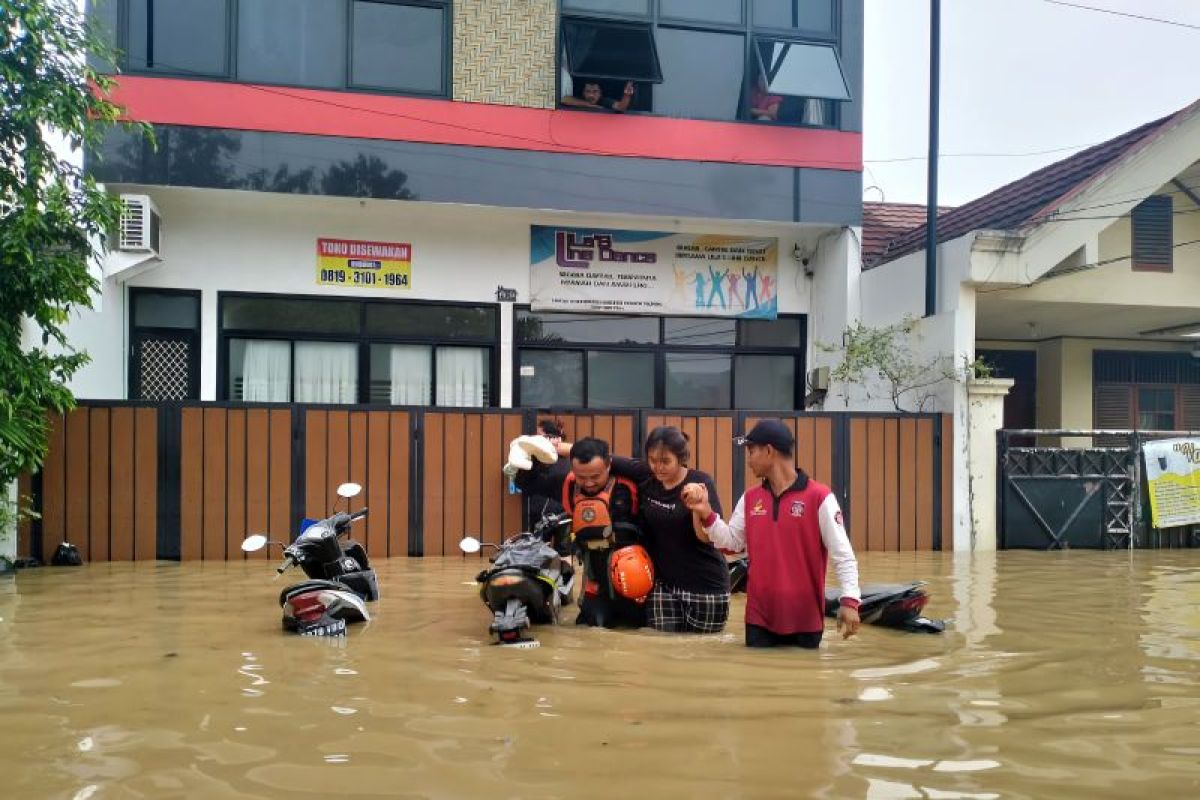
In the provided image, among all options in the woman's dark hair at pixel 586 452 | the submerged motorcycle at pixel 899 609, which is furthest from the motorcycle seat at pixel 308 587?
the submerged motorcycle at pixel 899 609

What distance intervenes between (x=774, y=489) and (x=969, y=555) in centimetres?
746

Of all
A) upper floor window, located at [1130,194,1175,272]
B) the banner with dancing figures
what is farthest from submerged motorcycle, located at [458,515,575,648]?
upper floor window, located at [1130,194,1175,272]

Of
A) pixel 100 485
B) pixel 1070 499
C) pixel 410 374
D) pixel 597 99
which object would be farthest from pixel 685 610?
pixel 597 99

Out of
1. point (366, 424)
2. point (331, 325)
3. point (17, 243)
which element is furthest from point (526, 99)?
point (17, 243)

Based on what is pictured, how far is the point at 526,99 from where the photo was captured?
13.7 m

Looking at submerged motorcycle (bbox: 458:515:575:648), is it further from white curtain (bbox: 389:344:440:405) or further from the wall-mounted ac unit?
the wall-mounted ac unit

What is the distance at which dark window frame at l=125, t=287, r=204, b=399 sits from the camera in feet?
44.5

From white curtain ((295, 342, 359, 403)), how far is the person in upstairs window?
4.49 m

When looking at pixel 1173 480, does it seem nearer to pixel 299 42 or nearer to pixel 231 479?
pixel 231 479

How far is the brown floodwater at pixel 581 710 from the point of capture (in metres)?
3.54

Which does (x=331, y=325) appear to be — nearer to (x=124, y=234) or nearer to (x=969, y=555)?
(x=124, y=234)

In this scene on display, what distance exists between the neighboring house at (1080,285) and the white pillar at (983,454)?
15 centimetres

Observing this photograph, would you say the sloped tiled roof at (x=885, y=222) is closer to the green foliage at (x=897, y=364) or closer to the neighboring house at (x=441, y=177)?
Result: the neighboring house at (x=441, y=177)

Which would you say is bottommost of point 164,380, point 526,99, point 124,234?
point 164,380
